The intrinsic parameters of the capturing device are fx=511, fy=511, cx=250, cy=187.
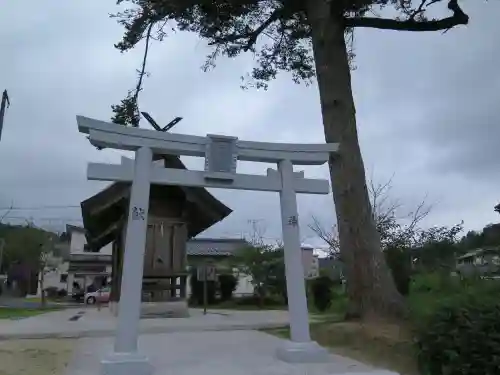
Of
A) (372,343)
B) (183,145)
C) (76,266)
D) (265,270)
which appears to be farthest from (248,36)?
(76,266)

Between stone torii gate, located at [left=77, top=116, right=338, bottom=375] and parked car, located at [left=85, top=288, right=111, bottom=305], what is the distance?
2136 centimetres

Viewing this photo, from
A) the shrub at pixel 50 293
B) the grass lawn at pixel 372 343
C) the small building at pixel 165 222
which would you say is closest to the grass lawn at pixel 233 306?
the small building at pixel 165 222

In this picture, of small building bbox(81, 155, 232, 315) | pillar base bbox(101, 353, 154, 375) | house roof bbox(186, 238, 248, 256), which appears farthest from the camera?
house roof bbox(186, 238, 248, 256)

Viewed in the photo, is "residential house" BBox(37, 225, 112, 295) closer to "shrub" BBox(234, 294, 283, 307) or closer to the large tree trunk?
"shrub" BBox(234, 294, 283, 307)

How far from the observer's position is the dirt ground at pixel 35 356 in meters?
5.66

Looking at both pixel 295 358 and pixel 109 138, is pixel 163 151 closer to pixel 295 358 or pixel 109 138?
pixel 109 138

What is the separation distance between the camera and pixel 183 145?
21.1ft

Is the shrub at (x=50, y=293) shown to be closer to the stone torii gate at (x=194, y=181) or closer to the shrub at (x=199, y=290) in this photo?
the shrub at (x=199, y=290)

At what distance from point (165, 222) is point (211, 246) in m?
21.0

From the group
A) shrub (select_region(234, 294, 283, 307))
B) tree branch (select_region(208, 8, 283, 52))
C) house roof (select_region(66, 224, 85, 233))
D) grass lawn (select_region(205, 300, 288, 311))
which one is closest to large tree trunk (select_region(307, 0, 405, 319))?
tree branch (select_region(208, 8, 283, 52))

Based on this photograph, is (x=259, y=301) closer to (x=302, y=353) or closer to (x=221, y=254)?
(x=221, y=254)

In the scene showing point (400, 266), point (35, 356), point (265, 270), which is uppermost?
point (265, 270)

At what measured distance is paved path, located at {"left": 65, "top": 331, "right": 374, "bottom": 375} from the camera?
18.5ft

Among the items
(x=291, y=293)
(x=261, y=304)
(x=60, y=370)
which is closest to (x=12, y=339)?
(x=60, y=370)
